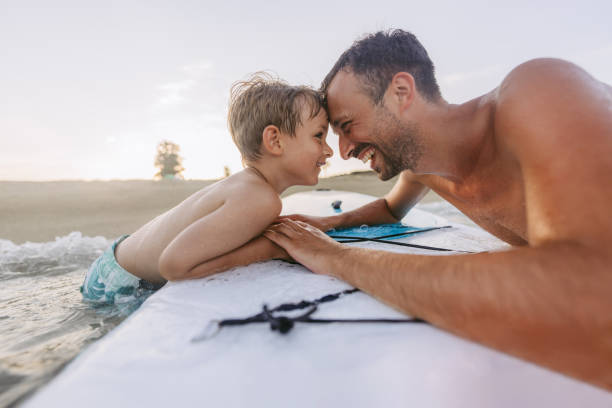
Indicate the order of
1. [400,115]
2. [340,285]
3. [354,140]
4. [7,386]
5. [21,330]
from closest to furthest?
[7,386], [340,285], [21,330], [400,115], [354,140]

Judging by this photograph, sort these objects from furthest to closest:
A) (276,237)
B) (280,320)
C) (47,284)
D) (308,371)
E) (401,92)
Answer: (47,284) → (401,92) → (276,237) → (280,320) → (308,371)

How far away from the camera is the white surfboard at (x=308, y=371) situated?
61cm

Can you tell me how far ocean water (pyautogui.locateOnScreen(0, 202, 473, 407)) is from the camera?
101 centimetres

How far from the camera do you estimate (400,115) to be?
1.79m

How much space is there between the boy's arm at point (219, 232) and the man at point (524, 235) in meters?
0.21

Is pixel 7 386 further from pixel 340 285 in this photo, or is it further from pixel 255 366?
pixel 340 285

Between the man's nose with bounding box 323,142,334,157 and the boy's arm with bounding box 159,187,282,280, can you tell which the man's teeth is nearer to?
the man's nose with bounding box 323,142,334,157

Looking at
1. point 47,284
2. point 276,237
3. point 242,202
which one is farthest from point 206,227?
point 47,284

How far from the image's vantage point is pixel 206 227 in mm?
1395

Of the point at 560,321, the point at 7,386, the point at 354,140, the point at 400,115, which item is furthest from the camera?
the point at 354,140

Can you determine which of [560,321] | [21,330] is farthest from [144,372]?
[21,330]

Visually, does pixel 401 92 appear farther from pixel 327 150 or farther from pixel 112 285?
pixel 112 285

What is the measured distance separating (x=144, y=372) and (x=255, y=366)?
0.24 m

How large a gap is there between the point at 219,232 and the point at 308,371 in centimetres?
87
